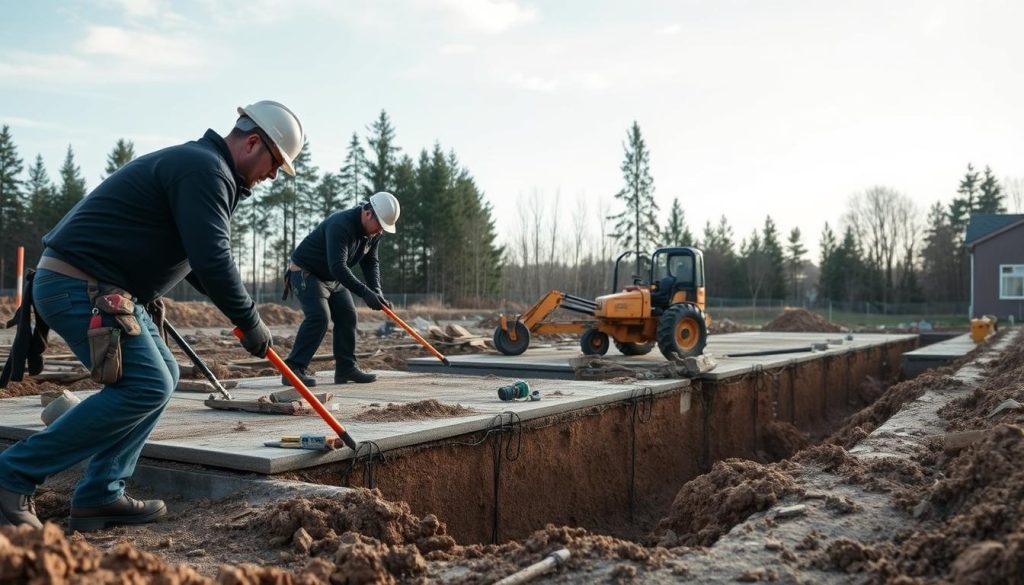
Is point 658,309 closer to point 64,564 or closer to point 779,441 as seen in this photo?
point 779,441

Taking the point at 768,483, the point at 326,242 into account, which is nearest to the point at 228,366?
the point at 326,242

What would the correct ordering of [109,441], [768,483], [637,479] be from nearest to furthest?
1. [109,441]
2. [768,483]
3. [637,479]

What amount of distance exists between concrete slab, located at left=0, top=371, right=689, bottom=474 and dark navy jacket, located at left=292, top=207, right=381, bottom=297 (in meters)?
1.06

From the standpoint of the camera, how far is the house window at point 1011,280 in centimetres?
3491

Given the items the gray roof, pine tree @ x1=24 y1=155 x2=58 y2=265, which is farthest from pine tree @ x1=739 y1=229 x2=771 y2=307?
pine tree @ x1=24 y1=155 x2=58 y2=265

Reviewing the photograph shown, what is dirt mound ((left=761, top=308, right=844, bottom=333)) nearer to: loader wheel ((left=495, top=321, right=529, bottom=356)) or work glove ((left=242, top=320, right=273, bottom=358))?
loader wheel ((left=495, top=321, right=529, bottom=356))

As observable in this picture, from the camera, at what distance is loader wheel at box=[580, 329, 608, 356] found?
480 inches

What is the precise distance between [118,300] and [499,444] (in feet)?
10.5

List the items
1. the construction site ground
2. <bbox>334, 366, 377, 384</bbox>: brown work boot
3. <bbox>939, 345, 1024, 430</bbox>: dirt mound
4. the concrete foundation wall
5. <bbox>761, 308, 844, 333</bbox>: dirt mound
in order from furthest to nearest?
<bbox>761, 308, 844, 333</bbox>: dirt mound
<bbox>334, 366, 377, 384</bbox>: brown work boot
the concrete foundation wall
<bbox>939, 345, 1024, 430</bbox>: dirt mound
the construction site ground

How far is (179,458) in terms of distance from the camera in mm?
4488

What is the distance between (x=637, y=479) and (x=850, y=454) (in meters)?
3.08

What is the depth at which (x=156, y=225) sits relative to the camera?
144 inches

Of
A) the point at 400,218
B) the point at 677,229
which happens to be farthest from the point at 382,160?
the point at 677,229

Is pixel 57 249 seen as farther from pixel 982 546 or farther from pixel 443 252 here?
pixel 443 252
